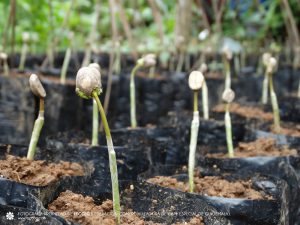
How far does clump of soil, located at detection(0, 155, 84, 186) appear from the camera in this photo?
106cm

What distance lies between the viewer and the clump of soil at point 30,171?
3.49ft

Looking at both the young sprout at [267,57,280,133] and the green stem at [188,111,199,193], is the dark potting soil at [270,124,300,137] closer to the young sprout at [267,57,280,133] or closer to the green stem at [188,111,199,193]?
the young sprout at [267,57,280,133]

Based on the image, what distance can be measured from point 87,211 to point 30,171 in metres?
0.18

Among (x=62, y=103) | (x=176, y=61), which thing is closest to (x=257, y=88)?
(x=176, y=61)

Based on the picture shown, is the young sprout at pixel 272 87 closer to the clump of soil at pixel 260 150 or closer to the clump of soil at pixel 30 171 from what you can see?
the clump of soil at pixel 260 150

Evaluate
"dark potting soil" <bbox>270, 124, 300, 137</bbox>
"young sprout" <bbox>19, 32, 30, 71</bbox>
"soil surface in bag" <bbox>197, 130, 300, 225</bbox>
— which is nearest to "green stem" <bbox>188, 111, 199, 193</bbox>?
"soil surface in bag" <bbox>197, 130, 300, 225</bbox>

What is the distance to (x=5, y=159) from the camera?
1.18m

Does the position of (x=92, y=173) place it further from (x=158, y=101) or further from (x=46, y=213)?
(x=158, y=101)

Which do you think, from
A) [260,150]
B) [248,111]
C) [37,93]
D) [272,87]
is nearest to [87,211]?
[37,93]

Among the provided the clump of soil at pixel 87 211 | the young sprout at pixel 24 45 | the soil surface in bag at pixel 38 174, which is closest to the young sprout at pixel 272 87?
the soil surface in bag at pixel 38 174

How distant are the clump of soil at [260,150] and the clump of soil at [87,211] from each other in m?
0.62

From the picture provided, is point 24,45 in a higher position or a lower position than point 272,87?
higher

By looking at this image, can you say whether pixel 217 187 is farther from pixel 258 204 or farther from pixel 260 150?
pixel 260 150

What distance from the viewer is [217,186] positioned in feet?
4.00
